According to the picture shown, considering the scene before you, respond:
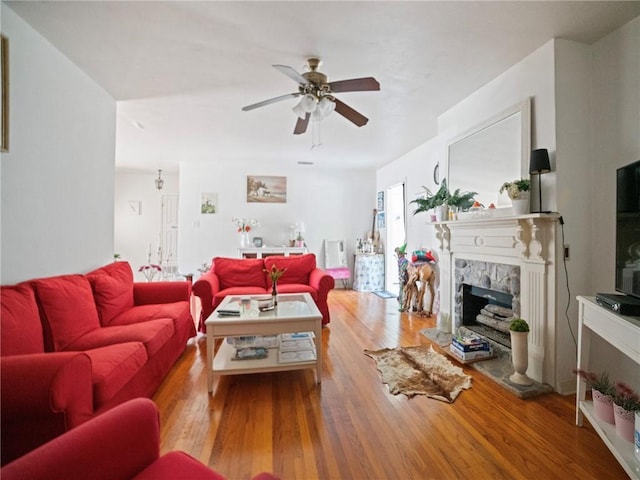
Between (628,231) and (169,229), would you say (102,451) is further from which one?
(169,229)

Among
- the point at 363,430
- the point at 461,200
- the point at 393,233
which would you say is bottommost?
the point at 363,430

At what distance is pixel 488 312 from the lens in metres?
2.94

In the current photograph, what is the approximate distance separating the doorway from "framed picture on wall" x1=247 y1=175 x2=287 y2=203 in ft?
7.21

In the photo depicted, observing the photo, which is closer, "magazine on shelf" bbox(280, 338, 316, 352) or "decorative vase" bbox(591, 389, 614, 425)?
"decorative vase" bbox(591, 389, 614, 425)

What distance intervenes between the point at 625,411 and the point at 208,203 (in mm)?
6041

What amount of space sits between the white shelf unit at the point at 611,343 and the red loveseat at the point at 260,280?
2.31m

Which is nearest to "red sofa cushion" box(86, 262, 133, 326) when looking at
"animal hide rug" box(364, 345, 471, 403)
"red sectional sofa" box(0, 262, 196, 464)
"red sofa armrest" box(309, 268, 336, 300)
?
"red sectional sofa" box(0, 262, 196, 464)

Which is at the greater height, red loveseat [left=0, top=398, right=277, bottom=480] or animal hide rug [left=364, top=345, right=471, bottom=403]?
red loveseat [left=0, top=398, right=277, bottom=480]

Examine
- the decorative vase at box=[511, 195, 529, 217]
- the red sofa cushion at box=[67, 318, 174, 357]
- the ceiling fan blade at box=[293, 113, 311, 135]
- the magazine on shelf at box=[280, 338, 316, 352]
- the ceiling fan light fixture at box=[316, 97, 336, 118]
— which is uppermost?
the ceiling fan blade at box=[293, 113, 311, 135]

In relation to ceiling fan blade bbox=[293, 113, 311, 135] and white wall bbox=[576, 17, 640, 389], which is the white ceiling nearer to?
white wall bbox=[576, 17, 640, 389]

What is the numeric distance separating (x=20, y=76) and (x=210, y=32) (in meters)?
1.26

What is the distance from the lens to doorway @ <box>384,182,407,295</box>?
572 centimetres

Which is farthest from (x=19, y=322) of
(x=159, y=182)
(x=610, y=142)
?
(x=159, y=182)

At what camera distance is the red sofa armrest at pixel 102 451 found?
76 centimetres
